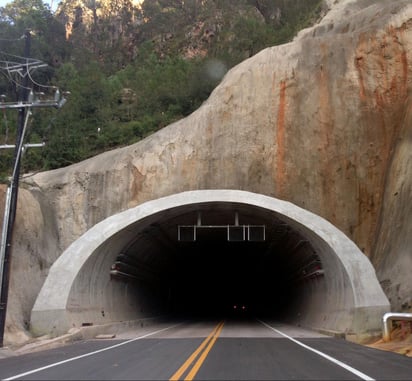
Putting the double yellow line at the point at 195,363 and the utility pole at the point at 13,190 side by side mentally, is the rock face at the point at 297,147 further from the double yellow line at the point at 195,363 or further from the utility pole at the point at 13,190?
the double yellow line at the point at 195,363

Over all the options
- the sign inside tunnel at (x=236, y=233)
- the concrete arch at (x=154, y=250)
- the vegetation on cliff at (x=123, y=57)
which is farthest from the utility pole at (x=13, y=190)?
the sign inside tunnel at (x=236, y=233)

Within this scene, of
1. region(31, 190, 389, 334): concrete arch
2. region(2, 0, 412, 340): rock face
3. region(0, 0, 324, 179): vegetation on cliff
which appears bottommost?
region(31, 190, 389, 334): concrete arch

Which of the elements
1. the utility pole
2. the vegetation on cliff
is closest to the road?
the utility pole

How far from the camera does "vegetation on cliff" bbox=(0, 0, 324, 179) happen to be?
3794 centimetres

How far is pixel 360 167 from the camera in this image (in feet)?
88.7

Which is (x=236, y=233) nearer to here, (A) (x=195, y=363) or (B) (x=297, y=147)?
(B) (x=297, y=147)

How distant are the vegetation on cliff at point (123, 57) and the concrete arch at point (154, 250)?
624cm

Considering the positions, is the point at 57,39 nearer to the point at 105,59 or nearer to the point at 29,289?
the point at 105,59

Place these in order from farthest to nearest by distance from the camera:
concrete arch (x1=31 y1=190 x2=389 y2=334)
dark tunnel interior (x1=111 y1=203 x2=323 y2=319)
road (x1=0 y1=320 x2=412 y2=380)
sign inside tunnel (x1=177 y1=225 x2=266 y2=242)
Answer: sign inside tunnel (x1=177 y1=225 x2=266 y2=242), dark tunnel interior (x1=111 y1=203 x2=323 y2=319), concrete arch (x1=31 y1=190 x2=389 y2=334), road (x1=0 y1=320 x2=412 y2=380)

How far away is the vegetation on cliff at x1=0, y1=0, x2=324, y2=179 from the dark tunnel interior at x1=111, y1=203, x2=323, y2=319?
25.7 ft

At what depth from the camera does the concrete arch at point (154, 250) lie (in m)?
18.0

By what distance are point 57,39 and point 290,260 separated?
52874 mm

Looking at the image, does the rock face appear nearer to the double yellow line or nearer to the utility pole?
the utility pole

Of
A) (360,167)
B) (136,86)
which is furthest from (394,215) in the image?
(136,86)
